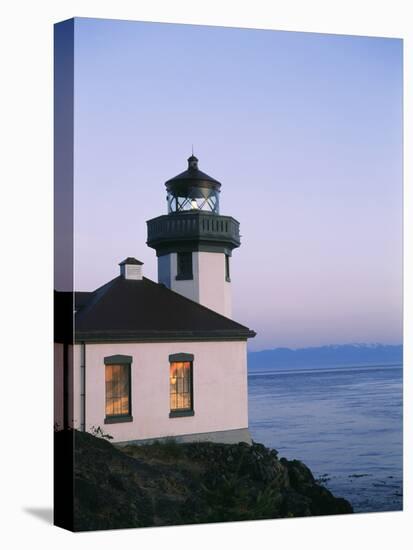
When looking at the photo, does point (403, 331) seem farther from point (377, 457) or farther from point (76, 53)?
point (76, 53)

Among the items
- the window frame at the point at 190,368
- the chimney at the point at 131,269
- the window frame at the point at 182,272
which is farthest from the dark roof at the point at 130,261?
the window frame at the point at 190,368

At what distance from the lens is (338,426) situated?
684 inches

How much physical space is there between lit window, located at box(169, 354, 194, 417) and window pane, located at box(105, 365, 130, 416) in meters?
0.65

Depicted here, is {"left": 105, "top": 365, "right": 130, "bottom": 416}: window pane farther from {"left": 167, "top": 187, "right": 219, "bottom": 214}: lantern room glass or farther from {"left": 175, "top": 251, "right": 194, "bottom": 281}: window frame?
{"left": 167, "top": 187, "right": 219, "bottom": 214}: lantern room glass

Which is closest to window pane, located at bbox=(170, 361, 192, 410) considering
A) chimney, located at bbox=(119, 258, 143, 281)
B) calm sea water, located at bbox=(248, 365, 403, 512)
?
calm sea water, located at bbox=(248, 365, 403, 512)

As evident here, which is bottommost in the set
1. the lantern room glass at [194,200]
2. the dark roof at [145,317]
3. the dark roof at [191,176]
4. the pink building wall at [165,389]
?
the pink building wall at [165,389]

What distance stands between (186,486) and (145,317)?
2243 millimetres

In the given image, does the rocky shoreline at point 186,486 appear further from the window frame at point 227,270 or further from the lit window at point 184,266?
the lit window at point 184,266

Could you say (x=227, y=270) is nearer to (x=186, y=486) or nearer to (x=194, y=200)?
(x=194, y=200)

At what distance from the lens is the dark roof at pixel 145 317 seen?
16.1 metres

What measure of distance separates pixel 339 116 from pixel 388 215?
1.56 metres

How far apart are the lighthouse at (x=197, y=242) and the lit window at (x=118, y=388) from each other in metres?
1.46

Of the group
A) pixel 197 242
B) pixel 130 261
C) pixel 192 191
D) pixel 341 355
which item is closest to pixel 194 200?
pixel 192 191

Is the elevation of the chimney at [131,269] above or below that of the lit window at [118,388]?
above
